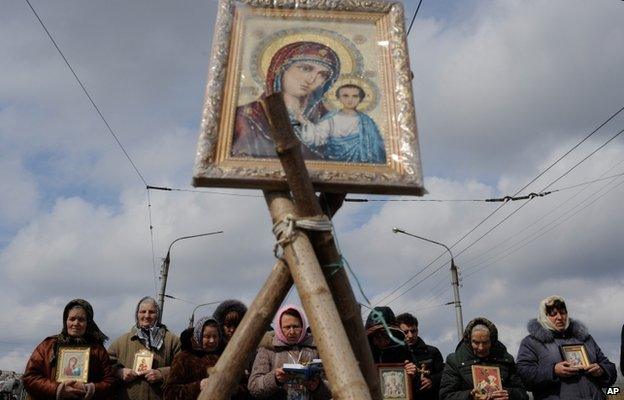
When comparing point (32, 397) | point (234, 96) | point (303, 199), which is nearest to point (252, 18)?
point (234, 96)

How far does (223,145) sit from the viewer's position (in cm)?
257

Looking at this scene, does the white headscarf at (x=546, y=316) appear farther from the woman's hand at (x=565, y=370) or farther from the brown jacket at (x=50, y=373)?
the brown jacket at (x=50, y=373)

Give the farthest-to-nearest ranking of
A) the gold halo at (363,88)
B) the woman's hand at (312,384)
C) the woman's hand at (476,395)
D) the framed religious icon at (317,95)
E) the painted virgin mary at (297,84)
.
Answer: the woman's hand at (476,395)
the woman's hand at (312,384)
the gold halo at (363,88)
the painted virgin mary at (297,84)
the framed religious icon at (317,95)

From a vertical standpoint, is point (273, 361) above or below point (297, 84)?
below

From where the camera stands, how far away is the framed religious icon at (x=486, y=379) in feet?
14.1

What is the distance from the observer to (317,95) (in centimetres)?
279

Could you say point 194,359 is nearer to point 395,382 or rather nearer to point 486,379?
point 395,382

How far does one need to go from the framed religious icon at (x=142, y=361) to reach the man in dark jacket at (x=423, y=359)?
2142 mm

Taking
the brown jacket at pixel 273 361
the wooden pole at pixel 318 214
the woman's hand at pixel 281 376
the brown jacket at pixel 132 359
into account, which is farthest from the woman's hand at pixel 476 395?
the brown jacket at pixel 132 359

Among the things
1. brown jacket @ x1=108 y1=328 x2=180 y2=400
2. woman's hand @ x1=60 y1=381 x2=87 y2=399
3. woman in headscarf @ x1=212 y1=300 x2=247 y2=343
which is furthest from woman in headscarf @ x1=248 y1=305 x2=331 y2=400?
woman's hand @ x1=60 y1=381 x2=87 y2=399

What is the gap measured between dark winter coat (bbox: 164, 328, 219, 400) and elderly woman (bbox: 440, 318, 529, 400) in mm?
1847

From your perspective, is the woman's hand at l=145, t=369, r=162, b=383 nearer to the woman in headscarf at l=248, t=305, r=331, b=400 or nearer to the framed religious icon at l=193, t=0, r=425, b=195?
the woman in headscarf at l=248, t=305, r=331, b=400

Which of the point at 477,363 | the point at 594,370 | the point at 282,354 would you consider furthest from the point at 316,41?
the point at 594,370

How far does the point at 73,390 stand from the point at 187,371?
0.77m
